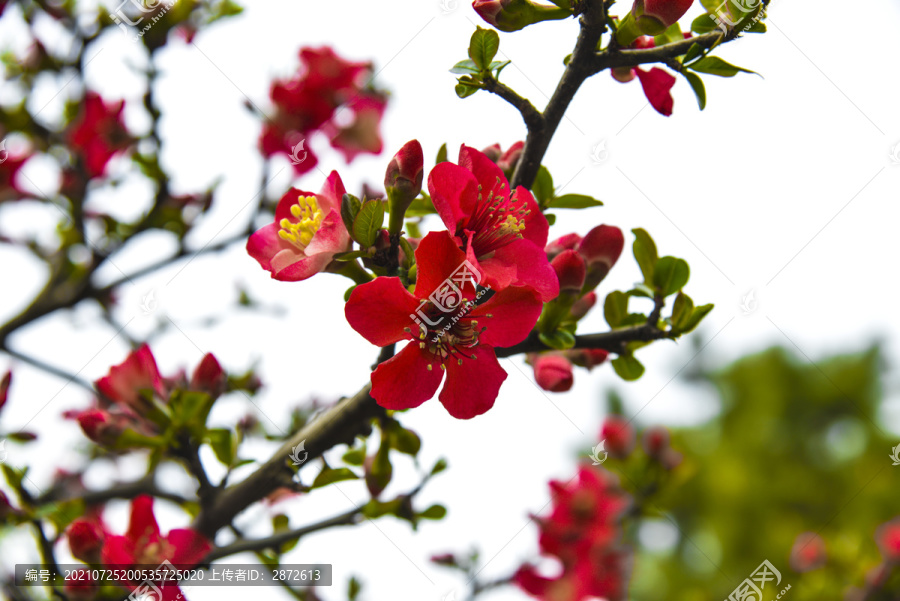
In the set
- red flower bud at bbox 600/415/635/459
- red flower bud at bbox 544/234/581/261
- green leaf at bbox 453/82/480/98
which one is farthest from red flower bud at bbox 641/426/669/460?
green leaf at bbox 453/82/480/98

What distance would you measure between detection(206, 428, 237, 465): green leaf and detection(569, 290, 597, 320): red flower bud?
0.81 m

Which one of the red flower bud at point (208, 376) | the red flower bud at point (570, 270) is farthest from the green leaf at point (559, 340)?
the red flower bud at point (208, 376)

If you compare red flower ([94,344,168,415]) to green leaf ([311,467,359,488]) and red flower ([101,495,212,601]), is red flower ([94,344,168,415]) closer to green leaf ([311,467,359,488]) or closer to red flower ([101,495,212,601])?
red flower ([101,495,212,601])

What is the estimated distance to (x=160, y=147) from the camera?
1961 millimetres

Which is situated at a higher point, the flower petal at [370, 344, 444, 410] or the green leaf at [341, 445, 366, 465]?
the flower petal at [370, 344, 444, 410]

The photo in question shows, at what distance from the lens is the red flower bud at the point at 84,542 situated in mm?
1252

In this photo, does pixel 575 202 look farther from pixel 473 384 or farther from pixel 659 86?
pixel 473 384

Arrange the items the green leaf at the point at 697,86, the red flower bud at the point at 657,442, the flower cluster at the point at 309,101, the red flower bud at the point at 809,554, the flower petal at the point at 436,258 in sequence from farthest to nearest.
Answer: the red flower bud at the point at 809,554 < the flower cluster at the point at 309,101 < the red flower bud at the point at 657,442 < the green leaf at the point at 697,86 < the flower petal at the point at 436,258

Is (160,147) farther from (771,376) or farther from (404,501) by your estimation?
(771,376)

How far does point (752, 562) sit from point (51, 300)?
10258mm

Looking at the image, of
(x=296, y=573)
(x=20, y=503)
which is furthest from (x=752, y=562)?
(x=20, y=503)

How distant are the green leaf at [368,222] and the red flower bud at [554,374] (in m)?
0.47

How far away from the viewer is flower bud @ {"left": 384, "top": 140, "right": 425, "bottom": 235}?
0.85 m

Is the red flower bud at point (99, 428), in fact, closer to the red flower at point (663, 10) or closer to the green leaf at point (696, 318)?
the green leaf at point (696, 318)
